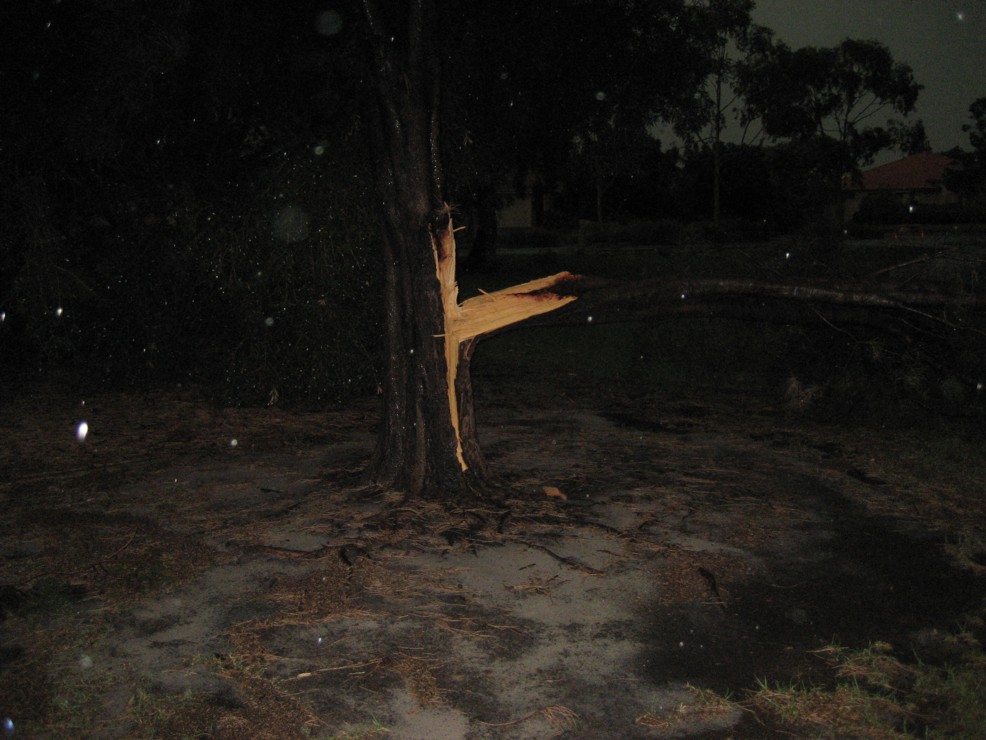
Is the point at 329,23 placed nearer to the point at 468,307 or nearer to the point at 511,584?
the point at 468,307

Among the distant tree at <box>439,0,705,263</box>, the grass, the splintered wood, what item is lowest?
the grass

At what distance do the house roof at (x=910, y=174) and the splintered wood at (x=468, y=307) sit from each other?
178ft

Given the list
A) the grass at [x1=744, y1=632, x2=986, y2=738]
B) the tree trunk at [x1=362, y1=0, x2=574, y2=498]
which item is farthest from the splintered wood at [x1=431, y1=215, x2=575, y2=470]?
the grass at [x1=744, y1=632, x2=986, y2=738]

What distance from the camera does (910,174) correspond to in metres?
59.4

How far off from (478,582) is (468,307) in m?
2.34

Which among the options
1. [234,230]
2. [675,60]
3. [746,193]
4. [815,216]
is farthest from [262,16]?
[746,193]

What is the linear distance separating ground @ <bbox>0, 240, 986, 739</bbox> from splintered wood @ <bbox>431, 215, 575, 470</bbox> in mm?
1009

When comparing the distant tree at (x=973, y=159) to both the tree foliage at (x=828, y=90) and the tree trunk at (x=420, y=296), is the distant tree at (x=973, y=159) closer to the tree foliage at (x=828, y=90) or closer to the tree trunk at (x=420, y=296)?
the tree foliage at (x=828, y=90)

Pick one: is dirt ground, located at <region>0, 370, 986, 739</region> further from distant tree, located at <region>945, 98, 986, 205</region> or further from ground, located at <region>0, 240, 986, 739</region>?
distant tree, located at <region>945, 98, 986, 205</region>

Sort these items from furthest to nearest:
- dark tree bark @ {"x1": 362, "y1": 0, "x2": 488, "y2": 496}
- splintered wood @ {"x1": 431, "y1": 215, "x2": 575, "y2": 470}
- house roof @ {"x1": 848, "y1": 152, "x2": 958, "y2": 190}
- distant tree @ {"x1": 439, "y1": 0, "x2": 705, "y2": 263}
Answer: house roof @ {"x1": 848, "y1": 152, "x2": 958, "y2": 190} < distant tree @ {"x1": 439, "y1": 0, "x2": 705, "y2": 263} < splintered wood @ {"x1": 431, "y1": 215, "x2": 575, "y2": 470} < dark tree bark @ {"x1": 362, "y1": 0, "x2": 488, "y2": 496}

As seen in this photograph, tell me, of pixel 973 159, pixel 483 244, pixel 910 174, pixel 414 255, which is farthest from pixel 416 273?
pixel 910 174

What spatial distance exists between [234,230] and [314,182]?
1146 millimetres

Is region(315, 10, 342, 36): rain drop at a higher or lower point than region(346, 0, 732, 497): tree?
higher

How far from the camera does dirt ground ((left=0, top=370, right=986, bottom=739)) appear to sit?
3.96m
